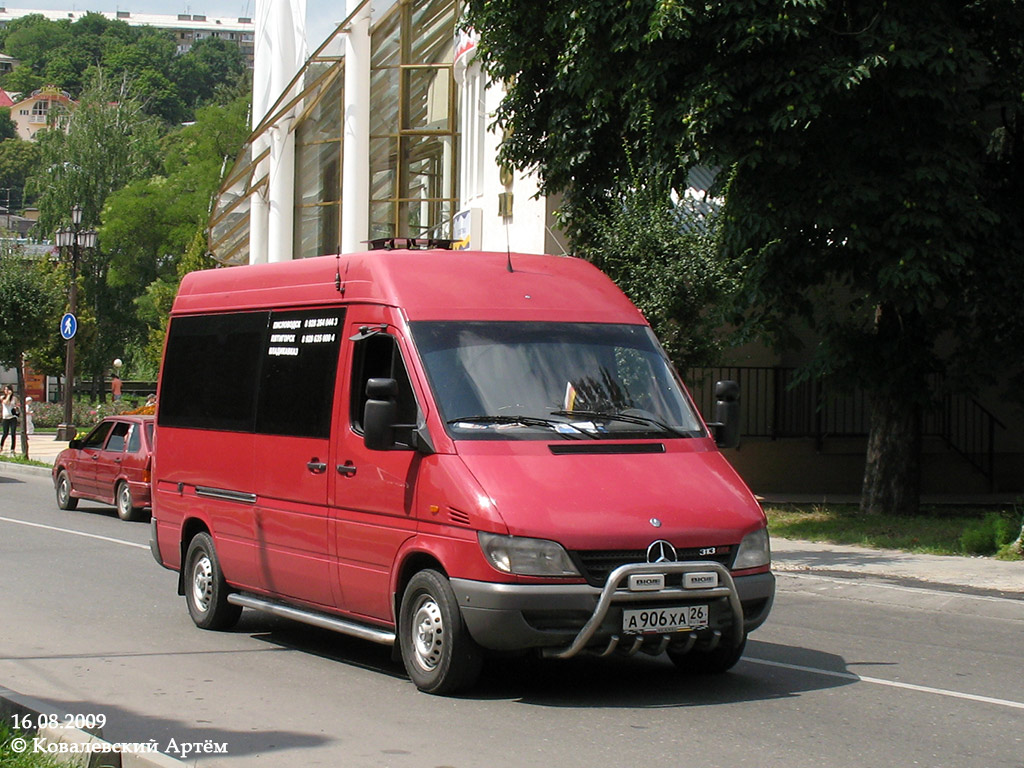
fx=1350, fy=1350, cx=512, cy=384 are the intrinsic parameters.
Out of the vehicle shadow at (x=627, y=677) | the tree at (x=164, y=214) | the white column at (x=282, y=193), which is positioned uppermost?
the tree at (x=164, y=214)

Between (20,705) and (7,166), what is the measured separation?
179 meters

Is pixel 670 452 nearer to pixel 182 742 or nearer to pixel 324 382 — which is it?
pixel 324 382

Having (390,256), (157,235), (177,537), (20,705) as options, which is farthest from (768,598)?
(157,235)

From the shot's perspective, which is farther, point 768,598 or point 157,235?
point 157,235

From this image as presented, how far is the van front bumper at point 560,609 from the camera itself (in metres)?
7.05

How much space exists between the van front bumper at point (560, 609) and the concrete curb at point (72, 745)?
205 cm

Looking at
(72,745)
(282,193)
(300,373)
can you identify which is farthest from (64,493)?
(282,193)

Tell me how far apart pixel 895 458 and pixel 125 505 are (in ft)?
36.7

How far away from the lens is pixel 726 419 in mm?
8844

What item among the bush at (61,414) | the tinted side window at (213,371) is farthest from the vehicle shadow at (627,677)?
the bush at (61,414)

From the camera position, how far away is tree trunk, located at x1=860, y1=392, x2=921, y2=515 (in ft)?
62.3

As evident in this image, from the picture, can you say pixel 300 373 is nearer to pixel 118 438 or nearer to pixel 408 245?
pixel 408 245

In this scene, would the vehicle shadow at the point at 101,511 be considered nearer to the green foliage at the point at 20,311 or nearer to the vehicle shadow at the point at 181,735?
the vehicle shadow at the point at 181,735

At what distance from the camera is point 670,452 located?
793cm
